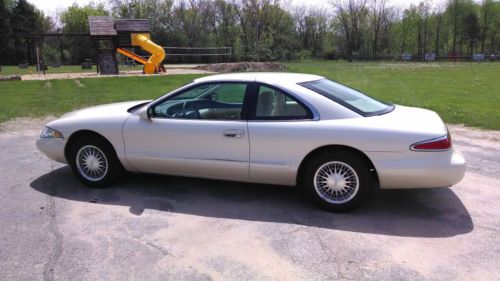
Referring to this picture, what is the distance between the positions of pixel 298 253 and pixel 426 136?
1.67m

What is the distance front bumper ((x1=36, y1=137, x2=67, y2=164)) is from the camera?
17.8 feet

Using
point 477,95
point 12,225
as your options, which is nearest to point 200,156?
point 12,225

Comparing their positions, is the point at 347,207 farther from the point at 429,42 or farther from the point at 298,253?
the point at 429,42

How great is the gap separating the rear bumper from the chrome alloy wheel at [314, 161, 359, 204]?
266 millimetres

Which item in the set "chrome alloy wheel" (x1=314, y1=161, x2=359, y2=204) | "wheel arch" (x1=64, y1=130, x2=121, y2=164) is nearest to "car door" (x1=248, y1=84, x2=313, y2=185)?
"chrome alloy wheel" (x1=314, y1=161, x2=359, y2=204)

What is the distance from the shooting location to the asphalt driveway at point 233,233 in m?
3.39

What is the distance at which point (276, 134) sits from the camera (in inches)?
178

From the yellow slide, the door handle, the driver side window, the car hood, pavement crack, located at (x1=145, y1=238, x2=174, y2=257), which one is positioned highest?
the yellow slide

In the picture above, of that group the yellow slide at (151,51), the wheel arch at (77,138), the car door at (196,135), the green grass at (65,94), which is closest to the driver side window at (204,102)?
the car door at (196,135)

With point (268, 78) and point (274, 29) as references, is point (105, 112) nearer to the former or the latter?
point (268, 78)

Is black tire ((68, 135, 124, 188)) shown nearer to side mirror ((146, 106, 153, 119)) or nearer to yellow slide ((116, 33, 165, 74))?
side mirror ((146, 106, 153, 119))

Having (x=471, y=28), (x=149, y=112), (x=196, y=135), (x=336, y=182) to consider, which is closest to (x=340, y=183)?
(x=336, y=182)

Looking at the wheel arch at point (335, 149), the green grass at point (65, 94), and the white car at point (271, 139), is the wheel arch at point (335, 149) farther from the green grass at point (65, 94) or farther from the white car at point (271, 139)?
the green grass at point (65, 94)

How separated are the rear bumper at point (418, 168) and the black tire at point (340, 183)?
14cm
